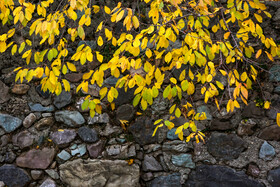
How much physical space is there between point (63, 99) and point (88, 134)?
0.40m

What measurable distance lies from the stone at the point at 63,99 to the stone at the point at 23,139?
1.24 feet

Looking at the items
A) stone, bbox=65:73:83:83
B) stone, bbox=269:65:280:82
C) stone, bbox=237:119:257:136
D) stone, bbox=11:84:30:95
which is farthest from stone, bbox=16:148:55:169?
stone, bbox=269:65:280:82

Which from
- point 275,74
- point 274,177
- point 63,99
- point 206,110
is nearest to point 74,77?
point 63,99

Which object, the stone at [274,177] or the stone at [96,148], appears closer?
the stone at [274,177]

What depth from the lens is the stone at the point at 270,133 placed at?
2111 millimetres

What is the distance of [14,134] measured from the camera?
2.30 meters

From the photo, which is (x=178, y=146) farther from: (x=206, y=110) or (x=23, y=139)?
(x=23, y=139)

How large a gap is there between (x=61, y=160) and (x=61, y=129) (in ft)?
0.92

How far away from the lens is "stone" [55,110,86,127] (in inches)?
90.4

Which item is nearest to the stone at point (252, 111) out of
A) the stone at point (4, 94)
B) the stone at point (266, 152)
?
the stone at point (266, 152)

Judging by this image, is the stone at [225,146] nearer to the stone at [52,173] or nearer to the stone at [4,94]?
the stone at [52,173]

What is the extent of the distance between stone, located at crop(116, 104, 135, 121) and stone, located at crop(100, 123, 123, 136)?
0.10 m

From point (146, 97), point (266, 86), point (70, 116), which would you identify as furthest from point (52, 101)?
point (266, 86)

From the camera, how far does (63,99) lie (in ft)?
7.54
